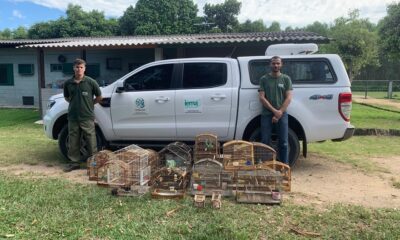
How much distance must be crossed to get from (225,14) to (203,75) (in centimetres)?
4071

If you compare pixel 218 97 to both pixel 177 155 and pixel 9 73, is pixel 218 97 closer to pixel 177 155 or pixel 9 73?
pixel 177 155

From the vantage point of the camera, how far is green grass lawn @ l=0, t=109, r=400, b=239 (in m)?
3.82

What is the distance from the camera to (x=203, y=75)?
6.48 metres

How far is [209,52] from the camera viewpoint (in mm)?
14797

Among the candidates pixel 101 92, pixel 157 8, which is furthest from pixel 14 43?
→ pixel 157 8

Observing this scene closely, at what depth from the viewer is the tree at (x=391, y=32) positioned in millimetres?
13343

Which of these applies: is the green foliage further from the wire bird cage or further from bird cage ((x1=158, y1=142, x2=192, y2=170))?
the wire bird cage

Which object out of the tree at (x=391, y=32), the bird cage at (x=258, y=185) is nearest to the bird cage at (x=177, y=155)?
the bird cage at (x=258, y=185)

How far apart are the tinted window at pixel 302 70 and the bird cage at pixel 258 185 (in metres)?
1.87

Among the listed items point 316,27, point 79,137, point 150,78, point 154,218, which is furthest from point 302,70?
point 316,27

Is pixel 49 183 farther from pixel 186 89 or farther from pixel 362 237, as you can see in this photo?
pixel 362 237

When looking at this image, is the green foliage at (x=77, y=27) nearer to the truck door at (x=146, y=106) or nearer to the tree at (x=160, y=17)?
the tree at (x=160, y=17)

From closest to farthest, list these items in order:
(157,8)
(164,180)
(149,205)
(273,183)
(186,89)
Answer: (149,205), (273,183), (164,180), (186,89), (157,8)

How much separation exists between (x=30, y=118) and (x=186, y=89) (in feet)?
30.1
